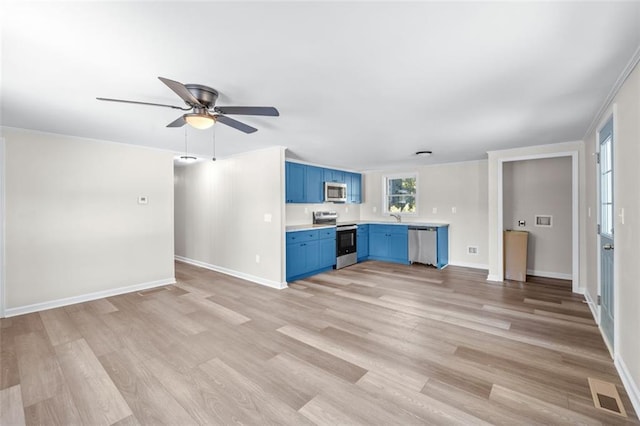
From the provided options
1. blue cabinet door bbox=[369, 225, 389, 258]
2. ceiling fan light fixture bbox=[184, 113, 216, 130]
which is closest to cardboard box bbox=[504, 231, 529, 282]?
blue cabinet door bbox=[369, 225, 389, 258]

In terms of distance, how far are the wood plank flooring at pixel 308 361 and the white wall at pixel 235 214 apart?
3.20 ft

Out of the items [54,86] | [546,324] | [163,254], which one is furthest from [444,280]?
[54,86]

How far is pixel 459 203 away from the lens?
6137mm

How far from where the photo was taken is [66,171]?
151 inches

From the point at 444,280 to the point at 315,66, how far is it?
4.32 m

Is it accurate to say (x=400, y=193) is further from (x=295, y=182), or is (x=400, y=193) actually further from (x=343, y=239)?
(x=295, y=182)

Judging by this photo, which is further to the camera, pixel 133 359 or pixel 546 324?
pixel 546 324

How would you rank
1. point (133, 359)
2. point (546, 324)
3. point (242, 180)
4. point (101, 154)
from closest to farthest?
point (133, 359)
point (546, 324)
point (101, 154)
point (242, 180)

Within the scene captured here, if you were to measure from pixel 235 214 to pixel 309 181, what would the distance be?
1.62m

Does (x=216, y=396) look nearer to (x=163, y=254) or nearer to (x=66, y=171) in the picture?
(x=163, y=254)

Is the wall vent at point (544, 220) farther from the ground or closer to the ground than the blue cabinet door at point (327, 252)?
farther from the ground

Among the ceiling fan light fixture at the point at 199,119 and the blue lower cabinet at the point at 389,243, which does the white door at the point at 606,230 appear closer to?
the blue lower cabinet at the point at 389,243

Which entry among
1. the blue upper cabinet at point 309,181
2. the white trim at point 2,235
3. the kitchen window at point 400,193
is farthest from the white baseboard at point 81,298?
the kitchen window at point 400,193

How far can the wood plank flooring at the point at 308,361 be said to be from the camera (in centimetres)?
183
